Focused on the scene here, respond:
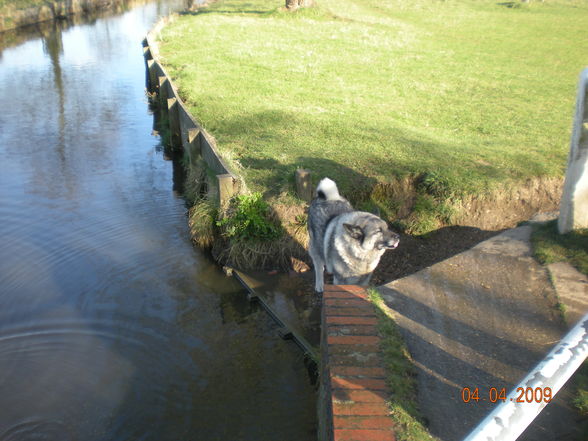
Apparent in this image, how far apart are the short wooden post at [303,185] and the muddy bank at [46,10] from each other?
22690mm

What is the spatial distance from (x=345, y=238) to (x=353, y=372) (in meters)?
1.99

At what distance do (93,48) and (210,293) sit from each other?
18.0m

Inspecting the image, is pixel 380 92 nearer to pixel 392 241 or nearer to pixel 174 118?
pixel 174 118

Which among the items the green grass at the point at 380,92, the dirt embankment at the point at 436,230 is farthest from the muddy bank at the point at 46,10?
the dirt embankment at the point at 436,230

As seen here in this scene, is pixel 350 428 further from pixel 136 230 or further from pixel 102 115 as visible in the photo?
pixel 102 115

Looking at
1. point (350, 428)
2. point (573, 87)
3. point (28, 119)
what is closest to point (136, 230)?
point (350, 428)

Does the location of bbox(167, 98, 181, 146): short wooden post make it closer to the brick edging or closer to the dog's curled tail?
the dog's curled tail

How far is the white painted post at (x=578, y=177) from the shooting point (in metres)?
4.92

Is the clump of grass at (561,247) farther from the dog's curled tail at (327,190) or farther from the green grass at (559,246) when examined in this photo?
the dog's curled tail at (327,190)

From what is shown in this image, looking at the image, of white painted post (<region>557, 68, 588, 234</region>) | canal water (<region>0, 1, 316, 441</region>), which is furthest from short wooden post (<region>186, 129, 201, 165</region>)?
white painted post (<region>557, 68, 588, 234</region>)

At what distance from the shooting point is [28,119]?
41.5ft

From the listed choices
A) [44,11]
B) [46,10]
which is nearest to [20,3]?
[44,11]

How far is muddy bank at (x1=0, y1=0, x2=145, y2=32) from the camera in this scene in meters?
24.1

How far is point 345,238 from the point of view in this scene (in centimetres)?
520
